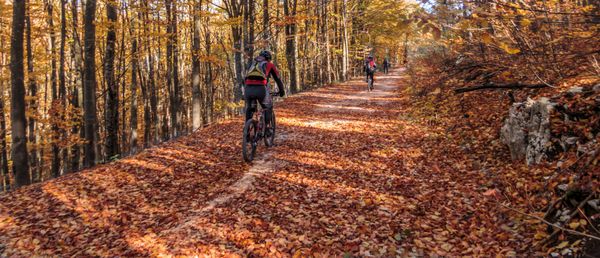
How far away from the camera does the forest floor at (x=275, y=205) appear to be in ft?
15.8

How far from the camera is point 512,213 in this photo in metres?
5.14

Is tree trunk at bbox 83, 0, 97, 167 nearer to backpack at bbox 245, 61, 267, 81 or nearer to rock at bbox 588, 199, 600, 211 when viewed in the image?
backpack at bbox 245, 61, 267, 81

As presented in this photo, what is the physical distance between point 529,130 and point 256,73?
224 inches

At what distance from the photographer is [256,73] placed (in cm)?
773

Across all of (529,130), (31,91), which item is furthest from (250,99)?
(31,91)

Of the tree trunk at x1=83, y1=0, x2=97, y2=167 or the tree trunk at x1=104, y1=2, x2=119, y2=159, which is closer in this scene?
the tree trunk at x1=83, y1=0, x2=97, y2=167

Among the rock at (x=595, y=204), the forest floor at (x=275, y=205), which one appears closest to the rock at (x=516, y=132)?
the forest floor at (x=275, y=205)

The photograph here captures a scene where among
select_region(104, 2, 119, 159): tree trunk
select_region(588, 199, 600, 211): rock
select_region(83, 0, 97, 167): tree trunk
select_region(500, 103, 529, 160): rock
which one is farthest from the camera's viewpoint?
select_region(104, 2, 119, 159): tree trunk

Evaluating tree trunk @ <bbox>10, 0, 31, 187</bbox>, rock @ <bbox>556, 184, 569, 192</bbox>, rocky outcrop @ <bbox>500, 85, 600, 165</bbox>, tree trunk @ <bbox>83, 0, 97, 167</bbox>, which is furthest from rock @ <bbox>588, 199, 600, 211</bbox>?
tree trunk @ <bbox>10, 0, 31, 187</bbox>

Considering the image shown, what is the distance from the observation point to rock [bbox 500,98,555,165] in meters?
6.30

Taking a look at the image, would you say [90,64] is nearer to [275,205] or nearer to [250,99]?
[250,99]

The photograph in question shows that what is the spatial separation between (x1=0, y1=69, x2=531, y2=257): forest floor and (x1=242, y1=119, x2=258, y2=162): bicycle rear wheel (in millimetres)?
246

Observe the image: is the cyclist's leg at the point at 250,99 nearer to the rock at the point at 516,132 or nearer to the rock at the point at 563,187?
the rock at the point at 516,132

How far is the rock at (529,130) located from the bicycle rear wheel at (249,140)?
5516 mm
